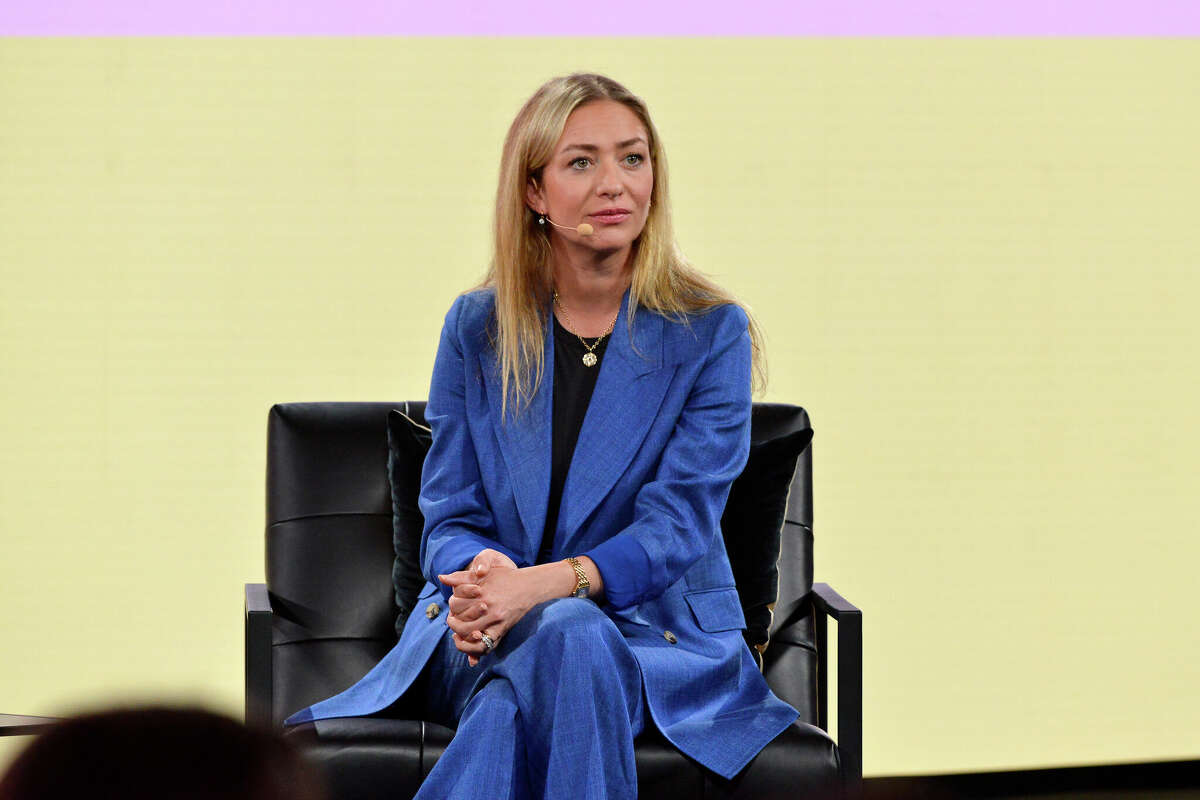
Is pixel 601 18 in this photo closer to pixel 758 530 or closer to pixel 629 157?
pixel 629 157

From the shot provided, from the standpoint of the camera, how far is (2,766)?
0.54 m

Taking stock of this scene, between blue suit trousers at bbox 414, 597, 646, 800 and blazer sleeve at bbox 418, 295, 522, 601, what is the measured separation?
276mm

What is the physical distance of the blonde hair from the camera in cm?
239

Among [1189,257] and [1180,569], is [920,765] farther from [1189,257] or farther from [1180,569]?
[1189,257]

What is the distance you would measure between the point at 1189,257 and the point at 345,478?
209 centimetres

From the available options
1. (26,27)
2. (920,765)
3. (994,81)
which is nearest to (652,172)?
(994,81)

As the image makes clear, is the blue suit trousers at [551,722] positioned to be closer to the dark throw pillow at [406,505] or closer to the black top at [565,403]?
the black top at [565,403]

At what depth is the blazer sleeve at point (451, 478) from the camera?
7.65 ft

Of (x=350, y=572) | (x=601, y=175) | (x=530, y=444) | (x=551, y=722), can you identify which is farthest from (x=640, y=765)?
(x=601, y=175)

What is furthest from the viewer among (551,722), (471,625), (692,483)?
(692,483)

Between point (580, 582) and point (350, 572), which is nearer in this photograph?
point (580, 582)

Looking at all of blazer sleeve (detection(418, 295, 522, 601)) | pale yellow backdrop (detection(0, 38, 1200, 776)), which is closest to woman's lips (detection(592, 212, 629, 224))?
blazer sleeve (detection(418, 295, 522, 601))

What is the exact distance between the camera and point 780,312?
133 inches

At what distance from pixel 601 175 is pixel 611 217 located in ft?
0.23
